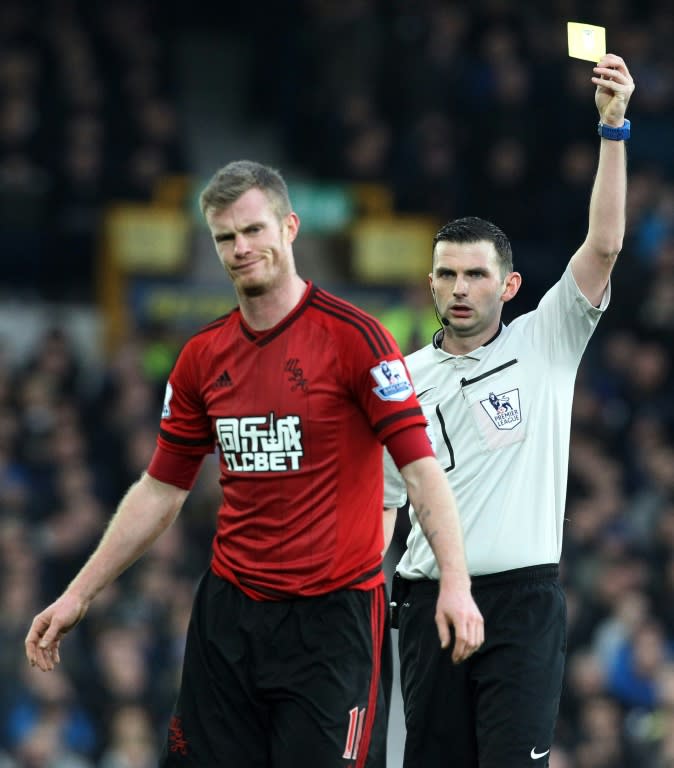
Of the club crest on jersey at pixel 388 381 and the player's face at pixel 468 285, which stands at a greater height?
the player's face at pixel 468 285

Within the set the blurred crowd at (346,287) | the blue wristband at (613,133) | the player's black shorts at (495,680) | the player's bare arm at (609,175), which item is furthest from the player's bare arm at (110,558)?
the blurred crowd at (346,287)

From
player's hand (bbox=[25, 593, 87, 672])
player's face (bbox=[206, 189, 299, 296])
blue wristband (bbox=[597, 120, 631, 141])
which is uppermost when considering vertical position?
blue wristband (bbox=[597, 120, 631, 141])

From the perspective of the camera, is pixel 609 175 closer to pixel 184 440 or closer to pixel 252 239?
pixel 252 239

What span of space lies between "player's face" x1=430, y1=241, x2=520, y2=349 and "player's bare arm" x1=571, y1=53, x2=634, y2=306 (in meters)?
0.31

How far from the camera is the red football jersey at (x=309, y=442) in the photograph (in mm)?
4750

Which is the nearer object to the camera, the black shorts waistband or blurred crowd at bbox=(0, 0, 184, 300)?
the black shorts waistband

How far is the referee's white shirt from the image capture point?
5.24 meters

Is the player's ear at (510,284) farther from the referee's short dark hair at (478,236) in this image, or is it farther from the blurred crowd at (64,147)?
the blurred crowd at (64,147)

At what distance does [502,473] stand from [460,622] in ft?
3.08

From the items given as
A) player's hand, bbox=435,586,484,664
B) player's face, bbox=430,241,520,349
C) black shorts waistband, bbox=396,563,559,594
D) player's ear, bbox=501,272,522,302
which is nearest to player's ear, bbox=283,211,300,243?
player's face, bbox=430,241,520,349

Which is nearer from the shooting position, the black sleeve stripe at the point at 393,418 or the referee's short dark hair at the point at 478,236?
the black sleeve stripe at the point at 393,418

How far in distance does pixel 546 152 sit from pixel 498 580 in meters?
10.1

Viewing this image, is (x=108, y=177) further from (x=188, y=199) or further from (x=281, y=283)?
(x=281, y=283)

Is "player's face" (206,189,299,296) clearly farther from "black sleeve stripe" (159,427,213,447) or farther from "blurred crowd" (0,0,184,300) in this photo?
"blurred crowd" (0,0,184,300)
